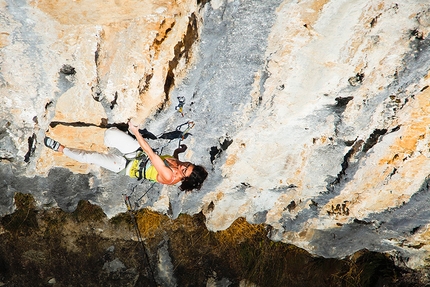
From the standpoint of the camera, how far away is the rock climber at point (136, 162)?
8.27 ft

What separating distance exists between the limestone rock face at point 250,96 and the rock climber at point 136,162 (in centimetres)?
10

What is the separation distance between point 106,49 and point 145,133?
2.57 ft

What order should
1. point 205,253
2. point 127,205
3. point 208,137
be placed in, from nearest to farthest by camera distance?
point 208,137 < point 127,205 < point 205,253

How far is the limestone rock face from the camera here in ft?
5.93

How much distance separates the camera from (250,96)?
7.23 feet

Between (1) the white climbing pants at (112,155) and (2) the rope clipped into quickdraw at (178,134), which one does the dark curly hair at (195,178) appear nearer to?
(2) the rope clipped into quickdraw at (178,134)

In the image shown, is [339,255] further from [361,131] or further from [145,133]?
[145,133]

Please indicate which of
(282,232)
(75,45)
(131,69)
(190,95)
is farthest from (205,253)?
(75,45)

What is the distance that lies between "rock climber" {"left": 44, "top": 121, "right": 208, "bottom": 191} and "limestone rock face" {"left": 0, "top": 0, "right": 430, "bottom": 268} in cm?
10

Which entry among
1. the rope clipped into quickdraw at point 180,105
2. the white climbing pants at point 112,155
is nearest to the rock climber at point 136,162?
the white climbing pants at point 112,155

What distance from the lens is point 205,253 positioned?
3883 millimetres

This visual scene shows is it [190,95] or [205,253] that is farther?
[205,253]

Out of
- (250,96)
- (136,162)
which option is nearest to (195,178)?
(136,162)

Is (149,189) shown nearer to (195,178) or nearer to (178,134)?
(195,178)
